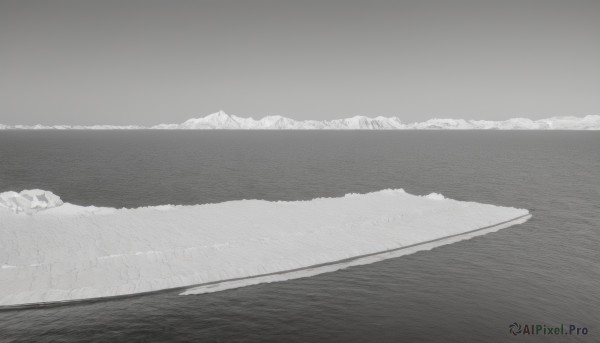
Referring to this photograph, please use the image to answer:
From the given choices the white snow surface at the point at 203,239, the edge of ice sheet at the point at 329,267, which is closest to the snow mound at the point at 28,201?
the white snow surface at the point at 203,239

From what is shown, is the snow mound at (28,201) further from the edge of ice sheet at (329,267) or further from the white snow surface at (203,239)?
the edge of ice sheet at (329,267)

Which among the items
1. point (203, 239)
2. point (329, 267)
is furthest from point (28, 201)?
point (329, 267)

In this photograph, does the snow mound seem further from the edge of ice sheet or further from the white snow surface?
the edge of ice sheet

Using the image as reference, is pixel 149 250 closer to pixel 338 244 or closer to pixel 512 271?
pixel 338 244

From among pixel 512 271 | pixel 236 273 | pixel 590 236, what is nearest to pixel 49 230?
pixel 236 273

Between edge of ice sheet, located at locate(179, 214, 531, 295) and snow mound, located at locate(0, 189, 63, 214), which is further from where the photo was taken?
snow mound, located at locate(0, 189, 63, 214)

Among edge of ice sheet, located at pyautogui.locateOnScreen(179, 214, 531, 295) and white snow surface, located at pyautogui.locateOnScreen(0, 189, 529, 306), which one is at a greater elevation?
white snow surface, located at pyautogui.locateOnScreen(0, 189, 529, 306)

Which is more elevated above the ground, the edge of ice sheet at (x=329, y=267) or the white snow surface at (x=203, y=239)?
the white snow surface at (x=203, y=239)

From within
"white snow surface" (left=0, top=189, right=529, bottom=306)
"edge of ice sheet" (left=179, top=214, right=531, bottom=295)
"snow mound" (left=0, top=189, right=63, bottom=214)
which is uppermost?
"snow mound" (left=0, top=189, right=63, bottom=214)

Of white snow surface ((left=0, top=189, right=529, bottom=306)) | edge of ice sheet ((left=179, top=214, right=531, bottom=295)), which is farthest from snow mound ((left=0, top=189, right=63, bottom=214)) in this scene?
edge of ice sheet ((left=179, top=214, right=531, bottom=295))
